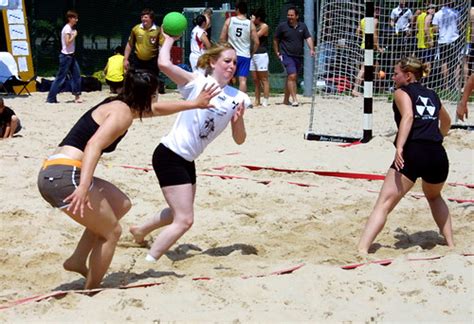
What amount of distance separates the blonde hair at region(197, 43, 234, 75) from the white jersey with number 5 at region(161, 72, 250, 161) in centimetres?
11

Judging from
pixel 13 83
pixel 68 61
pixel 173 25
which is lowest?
pixel 13 83

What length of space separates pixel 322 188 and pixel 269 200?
0.78m

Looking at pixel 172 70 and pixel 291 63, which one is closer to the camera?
pixel 172 70

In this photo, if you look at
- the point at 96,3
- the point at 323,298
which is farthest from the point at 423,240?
the point at 96,3

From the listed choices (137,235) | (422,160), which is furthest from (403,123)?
(137,235)

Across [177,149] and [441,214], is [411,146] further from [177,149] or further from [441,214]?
[177,149]

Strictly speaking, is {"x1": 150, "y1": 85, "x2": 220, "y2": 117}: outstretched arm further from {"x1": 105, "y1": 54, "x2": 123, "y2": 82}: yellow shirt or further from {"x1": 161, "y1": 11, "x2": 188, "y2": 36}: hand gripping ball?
{"x1": 105, "y1": 54, "x2": 123, "y2": 82}: yellow shirt

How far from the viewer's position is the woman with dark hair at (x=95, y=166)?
545 cm

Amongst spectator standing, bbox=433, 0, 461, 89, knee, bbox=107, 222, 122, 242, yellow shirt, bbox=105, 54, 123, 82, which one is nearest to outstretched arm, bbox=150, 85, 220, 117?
knee, bbox=107, 222, 122, 242

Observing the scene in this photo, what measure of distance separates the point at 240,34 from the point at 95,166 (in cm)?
1152

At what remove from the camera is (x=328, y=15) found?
1487 centimetres

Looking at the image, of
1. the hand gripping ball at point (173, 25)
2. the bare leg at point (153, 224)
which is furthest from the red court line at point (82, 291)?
the hand gripping ball at point (173, 25)

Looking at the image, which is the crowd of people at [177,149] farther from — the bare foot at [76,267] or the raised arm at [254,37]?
the raised arm at [254,37]

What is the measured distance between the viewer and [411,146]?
6.98 m
